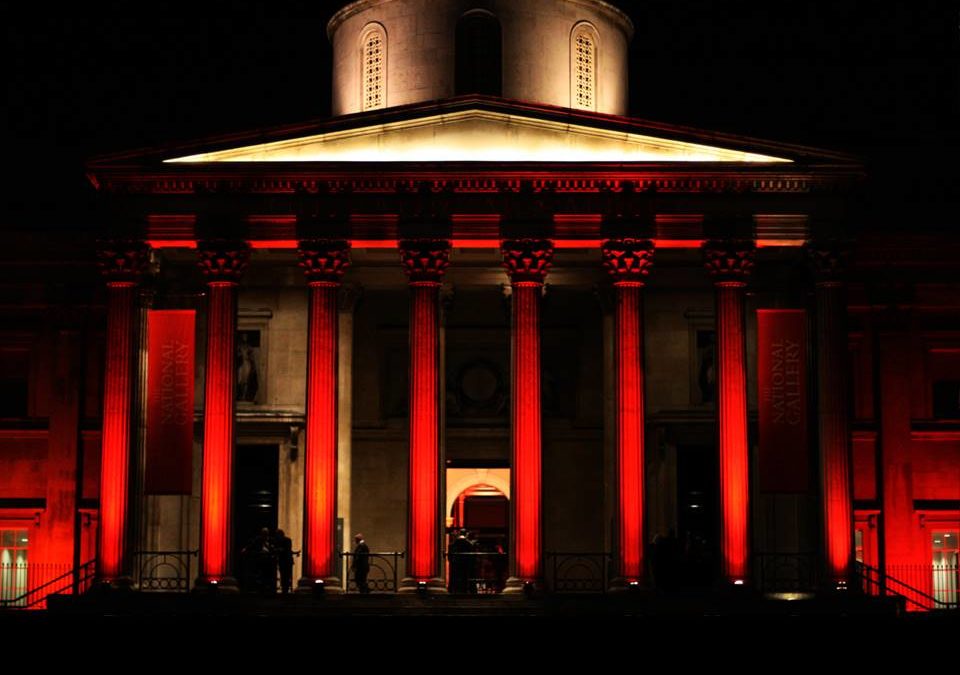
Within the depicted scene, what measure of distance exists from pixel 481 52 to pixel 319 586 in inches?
534

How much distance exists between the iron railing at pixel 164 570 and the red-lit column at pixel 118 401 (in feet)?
2.19

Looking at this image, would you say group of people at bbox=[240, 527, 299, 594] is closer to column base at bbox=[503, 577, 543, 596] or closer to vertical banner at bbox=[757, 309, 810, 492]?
column base at bbox=[503, 577, 543, 596]

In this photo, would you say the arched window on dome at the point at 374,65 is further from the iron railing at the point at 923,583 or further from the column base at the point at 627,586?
the iron railing at the point at 923,583

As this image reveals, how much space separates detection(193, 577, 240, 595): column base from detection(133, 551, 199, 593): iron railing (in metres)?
0.63

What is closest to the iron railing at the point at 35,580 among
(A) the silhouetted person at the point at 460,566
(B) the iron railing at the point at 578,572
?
(A) the silhouetted person at the point at 460,566

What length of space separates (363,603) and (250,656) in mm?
6449

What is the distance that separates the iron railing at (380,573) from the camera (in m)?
43.5

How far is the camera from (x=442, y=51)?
149 ft

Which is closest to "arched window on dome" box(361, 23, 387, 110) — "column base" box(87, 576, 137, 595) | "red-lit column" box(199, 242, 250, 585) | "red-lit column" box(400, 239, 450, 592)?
"red-lit column" box(400, 239, 450, 592)

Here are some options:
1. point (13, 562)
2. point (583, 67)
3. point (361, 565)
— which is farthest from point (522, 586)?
point (13, 562)

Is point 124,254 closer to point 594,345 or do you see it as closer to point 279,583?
point 279,583

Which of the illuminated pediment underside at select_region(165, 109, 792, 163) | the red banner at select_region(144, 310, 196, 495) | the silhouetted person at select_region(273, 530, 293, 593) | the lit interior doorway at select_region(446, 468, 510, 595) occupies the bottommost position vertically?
the silhouetted person at select_region(273, 530, 293, 593)

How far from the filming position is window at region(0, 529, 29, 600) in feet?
149

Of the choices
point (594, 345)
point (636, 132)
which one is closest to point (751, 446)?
point (594, 345)
